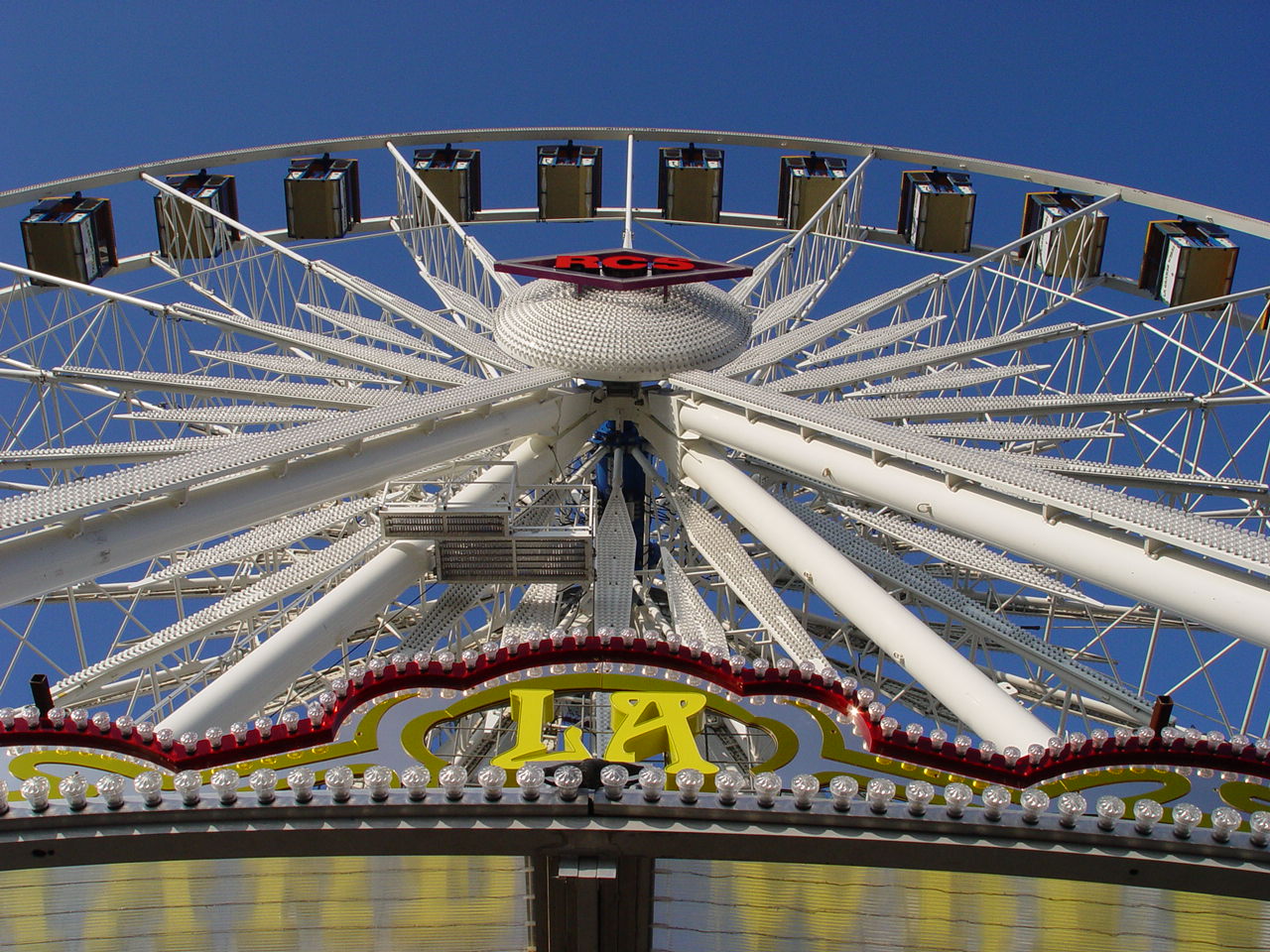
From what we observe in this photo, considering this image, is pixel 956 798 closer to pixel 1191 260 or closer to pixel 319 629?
pixel 319 629

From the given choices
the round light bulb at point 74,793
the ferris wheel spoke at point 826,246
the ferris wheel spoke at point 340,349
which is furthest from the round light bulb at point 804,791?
the ferris wheel spoke at point 826,246

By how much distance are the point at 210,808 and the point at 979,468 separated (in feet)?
26.9

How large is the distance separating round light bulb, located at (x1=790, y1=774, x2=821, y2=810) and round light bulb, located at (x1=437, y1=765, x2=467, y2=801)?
1.92m

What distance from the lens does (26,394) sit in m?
20.0

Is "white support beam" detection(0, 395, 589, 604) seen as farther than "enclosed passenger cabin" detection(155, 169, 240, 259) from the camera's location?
No

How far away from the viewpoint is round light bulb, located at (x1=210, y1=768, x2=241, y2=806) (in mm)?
6664

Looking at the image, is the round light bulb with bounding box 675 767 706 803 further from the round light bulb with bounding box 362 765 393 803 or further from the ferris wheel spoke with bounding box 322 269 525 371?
the ferris wheel spoke with bounding box 322 269 525 371

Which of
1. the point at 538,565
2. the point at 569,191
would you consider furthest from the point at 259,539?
the point at 569,191

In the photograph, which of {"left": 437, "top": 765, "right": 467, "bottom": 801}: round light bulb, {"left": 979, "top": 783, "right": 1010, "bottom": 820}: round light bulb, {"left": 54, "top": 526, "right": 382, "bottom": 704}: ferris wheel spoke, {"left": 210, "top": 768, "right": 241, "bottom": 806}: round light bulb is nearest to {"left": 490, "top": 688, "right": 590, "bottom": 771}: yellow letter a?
{"left": 437, "top": 765, "right": 467, "bottom": 801}: round light bulb

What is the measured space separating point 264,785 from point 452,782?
3.50 ft

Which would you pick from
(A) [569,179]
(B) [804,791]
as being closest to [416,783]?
(B) [804,791]

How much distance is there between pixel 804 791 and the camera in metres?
6.74

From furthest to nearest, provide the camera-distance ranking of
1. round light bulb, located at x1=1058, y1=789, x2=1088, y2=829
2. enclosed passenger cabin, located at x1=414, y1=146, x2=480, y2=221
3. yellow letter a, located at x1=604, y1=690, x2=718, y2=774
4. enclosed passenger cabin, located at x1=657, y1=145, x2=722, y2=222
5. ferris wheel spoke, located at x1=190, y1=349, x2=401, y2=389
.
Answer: enclosed passenger cabin, located at x1=657, y1=145, x2=722, y2=222 → enclosed passenger cabin, located at x1=414, y1=146, x2=480, y2=221 → ferris wheel spoke, located at x1=190, y1=349, x2=401, y2=389 → yellow letter a, located at x1=604, y1=690, x2=718, y2=774 → round light bulb, located at x1=1058, y1=789, x2=1088, y2=829

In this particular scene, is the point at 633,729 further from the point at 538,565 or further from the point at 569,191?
the point at 569,191
